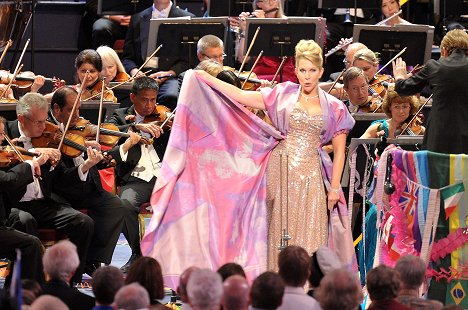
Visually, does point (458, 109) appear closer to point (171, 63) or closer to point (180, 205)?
point (180, 205)

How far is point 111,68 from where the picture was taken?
389 inches

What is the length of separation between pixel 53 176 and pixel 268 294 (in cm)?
317

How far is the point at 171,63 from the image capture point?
10750 mm

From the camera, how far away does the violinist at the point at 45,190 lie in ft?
25.1

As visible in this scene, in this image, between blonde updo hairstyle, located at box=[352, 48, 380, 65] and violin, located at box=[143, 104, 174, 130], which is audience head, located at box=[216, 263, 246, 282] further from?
blonde updo hairstyle, located at box=[352, 48, 380, 65]

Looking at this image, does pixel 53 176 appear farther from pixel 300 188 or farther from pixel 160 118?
pixel 300 188

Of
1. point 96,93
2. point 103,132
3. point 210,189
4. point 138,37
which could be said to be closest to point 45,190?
point 103,132

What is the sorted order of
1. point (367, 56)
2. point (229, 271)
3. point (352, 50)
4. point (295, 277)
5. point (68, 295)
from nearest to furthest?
point (295, 277) < point (68, 295) < point (229, 271) < point (367, 56) < point (352, 50)

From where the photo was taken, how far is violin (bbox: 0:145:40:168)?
24.1 ft

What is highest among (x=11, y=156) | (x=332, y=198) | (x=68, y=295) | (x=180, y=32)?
(x=180, y=32)

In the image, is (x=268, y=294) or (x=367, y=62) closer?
(x=268, y=294)

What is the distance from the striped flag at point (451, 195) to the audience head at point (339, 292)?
1733 mm

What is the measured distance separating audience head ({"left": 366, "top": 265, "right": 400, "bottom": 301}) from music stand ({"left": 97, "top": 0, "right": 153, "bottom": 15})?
6370 mm

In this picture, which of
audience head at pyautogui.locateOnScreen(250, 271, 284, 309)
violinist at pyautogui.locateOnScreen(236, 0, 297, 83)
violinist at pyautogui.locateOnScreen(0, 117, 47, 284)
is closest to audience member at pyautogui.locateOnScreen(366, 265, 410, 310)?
audience head at pyautogui.locateOnScreen(250, 271, 284, 309)
